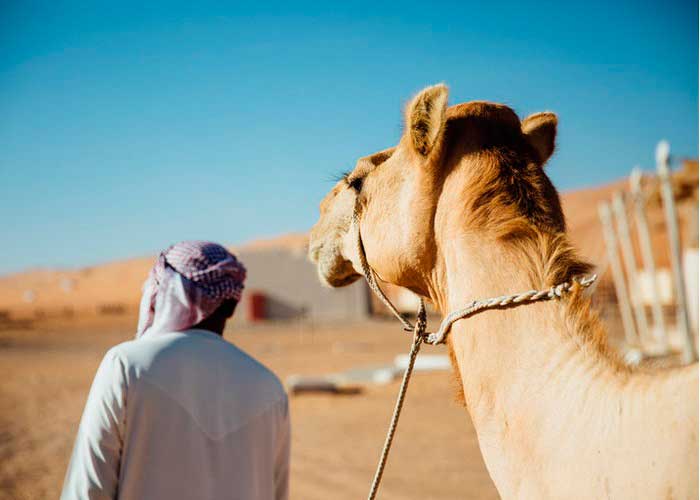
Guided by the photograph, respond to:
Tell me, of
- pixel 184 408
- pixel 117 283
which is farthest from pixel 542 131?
pixel 117 283

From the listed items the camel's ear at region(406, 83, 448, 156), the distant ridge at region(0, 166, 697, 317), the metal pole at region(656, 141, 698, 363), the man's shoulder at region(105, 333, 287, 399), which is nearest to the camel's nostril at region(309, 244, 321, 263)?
the man's shoulder at region(105, 333, 287, 399)

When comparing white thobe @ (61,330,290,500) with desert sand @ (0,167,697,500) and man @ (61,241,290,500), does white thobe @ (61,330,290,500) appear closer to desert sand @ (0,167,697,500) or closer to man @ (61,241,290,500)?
man @ (61,241,290,500)

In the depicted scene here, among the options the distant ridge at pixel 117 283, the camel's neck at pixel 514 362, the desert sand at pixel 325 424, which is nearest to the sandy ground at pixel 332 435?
the desert sand at pixel 325 424

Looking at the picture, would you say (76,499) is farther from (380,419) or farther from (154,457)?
(380,419)

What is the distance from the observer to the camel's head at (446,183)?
2094 millimetres

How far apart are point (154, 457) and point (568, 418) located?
1.46 m

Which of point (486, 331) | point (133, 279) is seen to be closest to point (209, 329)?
point (486, 331)

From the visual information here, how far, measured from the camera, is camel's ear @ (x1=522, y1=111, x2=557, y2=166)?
2.43 metres

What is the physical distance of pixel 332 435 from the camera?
10.1 m

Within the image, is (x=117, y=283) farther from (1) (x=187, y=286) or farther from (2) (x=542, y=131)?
(2) (x=542, y=131)

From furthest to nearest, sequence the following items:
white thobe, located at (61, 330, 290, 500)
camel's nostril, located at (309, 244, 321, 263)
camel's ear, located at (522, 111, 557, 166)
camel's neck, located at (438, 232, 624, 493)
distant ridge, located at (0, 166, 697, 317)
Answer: distant ridge, located at (0, 166, 697, 317) → camel's nostril, located at (309, 244, 321, 263) → camel's ear, located at (522, 111, 557, 166) → white thobe, located at (61, 330, 290, 500) → camel's neck, located at (438, 232, 624, 493)

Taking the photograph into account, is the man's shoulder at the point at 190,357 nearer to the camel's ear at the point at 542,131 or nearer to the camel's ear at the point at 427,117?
the camel's ear at the point at 427,117

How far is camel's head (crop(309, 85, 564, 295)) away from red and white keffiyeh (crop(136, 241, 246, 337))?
629 millimetres

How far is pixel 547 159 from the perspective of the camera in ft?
8.17
